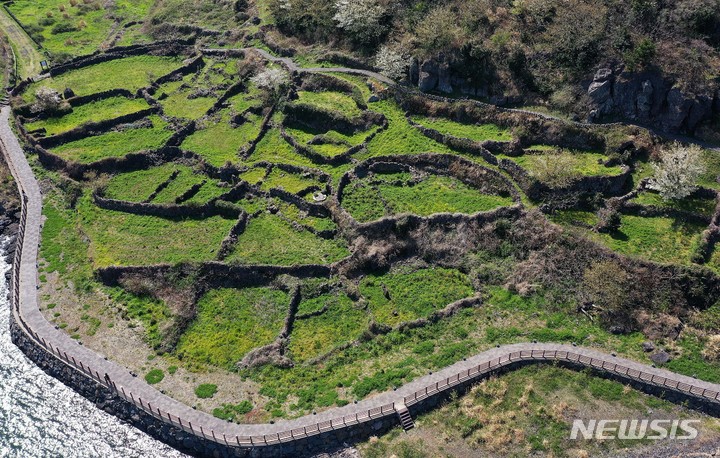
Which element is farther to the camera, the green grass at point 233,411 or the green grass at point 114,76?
the green grass at point 114,76

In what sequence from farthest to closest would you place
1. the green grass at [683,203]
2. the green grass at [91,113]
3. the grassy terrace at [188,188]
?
the green grass at [91,113]
the grassy terrace at [188,188]
the green grass at [683,203]

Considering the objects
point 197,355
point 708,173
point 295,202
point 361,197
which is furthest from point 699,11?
point 197,355

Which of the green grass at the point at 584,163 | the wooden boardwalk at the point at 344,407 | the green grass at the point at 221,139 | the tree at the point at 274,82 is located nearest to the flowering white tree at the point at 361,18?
the tree at the point at 274,82

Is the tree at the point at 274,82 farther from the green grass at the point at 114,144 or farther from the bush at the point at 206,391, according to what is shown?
the bush at the point at 206,391

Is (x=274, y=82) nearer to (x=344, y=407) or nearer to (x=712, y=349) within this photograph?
(x=344, y=407)

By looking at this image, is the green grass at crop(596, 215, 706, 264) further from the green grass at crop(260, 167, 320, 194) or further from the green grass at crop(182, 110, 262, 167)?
the green grass at crop(182, 110, 262, 167)

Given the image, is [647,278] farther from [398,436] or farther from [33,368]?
[33,368]
